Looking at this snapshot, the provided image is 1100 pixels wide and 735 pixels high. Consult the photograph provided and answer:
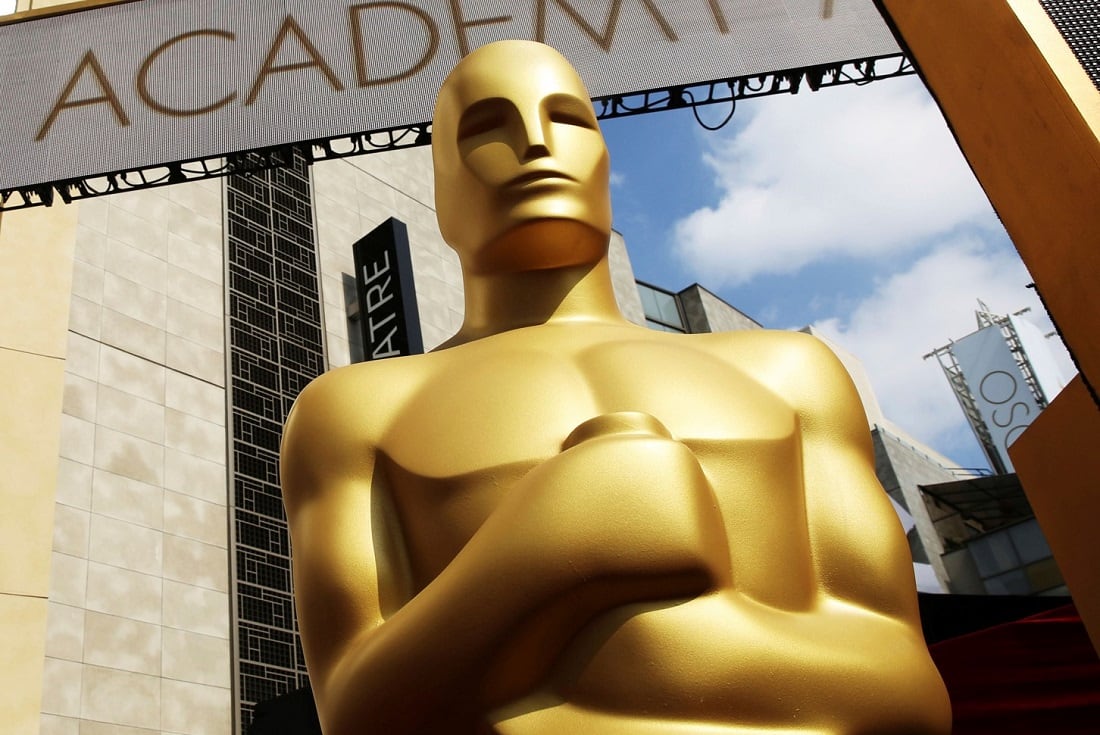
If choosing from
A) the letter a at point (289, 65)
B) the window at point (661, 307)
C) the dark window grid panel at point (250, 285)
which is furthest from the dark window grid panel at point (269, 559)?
the window at point (661, 307)

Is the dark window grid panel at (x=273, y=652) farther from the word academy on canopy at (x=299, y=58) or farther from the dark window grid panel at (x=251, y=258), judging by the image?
the word academy on canopy at (x=299, y=58)

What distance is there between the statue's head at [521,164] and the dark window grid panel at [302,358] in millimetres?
11698

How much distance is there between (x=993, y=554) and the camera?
25.2 meters

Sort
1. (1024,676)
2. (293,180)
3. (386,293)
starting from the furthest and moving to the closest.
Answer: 1. (293,180)
2. (386,293)
3. (1024,676)

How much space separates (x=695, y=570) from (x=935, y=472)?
33197mm

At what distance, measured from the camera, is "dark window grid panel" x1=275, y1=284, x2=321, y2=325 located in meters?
15.5

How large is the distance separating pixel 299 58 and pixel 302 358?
9028mm

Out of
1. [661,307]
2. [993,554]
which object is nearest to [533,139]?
[993,554]

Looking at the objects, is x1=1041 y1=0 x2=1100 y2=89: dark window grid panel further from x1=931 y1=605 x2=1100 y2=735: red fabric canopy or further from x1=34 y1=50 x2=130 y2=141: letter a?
x1=34 y1=50 x2=130 y2=141: letter a

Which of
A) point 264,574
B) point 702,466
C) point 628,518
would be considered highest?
point 264,574

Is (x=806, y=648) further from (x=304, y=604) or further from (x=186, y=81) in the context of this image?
(x=186, y=81)

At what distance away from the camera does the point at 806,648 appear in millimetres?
2490

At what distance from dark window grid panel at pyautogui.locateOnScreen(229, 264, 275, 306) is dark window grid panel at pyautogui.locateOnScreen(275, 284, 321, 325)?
0.15 metres

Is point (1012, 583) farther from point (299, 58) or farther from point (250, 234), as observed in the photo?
point (299, 58)
